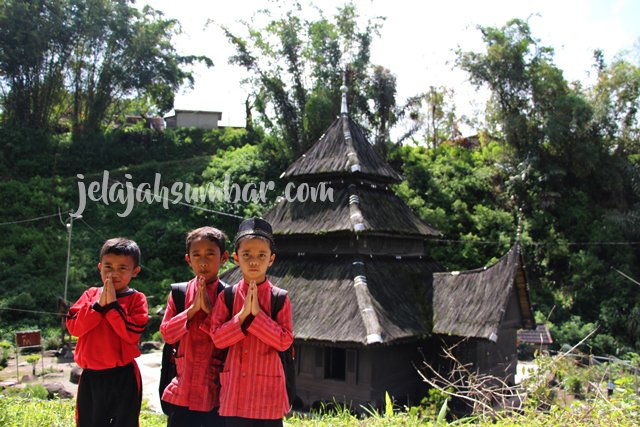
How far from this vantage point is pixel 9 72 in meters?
28.7

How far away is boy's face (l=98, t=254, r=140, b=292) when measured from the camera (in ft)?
12.1

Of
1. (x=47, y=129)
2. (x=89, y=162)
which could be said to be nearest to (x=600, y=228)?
(x=89, y=162)

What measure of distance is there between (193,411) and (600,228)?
21.0 metres

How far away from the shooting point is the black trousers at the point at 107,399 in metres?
3.57

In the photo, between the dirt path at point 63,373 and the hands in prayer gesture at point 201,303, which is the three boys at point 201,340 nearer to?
the hands in prayer gesture at point 201,303

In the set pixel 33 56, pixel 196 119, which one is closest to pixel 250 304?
pixel 33 56

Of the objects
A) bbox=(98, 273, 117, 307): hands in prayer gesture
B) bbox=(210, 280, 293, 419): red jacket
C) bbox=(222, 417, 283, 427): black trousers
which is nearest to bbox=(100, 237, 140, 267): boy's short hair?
bbox=(98, 273, 117, 307): hands in prayer gesture

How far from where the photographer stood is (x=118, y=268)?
3.74 m

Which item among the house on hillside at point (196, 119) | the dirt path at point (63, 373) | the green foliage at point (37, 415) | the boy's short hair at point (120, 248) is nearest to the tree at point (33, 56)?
the house on hillside at point (196, 119)

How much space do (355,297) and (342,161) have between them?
320cm

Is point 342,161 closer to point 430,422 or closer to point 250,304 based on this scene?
point 430,422

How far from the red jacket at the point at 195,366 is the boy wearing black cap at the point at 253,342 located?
18 centimetres

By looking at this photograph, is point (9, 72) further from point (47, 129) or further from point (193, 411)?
point (193, 411)

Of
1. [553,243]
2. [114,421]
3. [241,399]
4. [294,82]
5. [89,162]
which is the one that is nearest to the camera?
[241,399]
